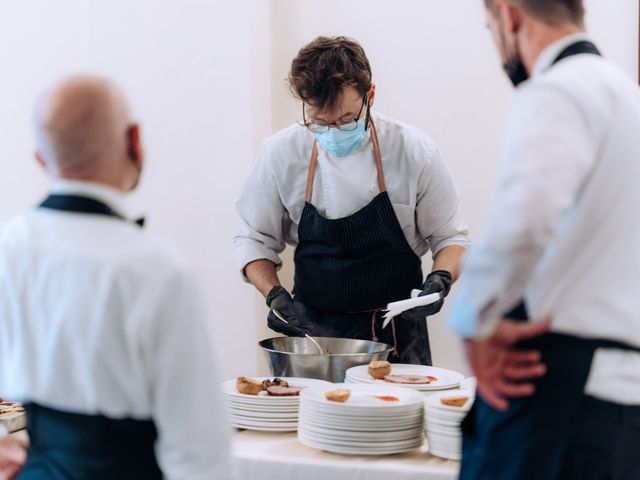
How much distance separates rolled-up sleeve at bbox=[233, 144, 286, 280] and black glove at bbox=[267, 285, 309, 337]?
27cm

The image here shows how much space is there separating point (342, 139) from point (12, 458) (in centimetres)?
168

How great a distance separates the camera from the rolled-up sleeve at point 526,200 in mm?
1267

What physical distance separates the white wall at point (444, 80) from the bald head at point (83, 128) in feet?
8.17

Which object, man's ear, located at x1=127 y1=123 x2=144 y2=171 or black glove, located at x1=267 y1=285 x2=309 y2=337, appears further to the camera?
black glove, located at x1=267 y1=285 x2=309 y2=337

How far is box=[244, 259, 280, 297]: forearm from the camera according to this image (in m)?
3.03

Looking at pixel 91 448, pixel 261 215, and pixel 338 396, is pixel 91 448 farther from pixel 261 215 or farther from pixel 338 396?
pixel 261 215

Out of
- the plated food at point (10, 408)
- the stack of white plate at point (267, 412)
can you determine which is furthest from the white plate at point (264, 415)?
the plated food at point (10, 408)

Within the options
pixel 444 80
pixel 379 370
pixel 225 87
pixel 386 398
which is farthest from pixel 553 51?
pixel 225 87

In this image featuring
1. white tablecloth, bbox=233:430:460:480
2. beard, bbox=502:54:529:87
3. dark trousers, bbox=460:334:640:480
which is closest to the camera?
dark trousers, bbox=460:334:640:480

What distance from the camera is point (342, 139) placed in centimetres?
288

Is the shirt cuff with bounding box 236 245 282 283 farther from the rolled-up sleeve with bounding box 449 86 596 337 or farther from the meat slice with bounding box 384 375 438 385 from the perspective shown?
the rolled-up sleeve with bounding box 449 86 596 337

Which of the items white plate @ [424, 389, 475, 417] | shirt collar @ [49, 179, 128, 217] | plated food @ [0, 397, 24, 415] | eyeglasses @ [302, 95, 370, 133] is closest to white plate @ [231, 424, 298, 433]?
white plate @ [424, 389, 475, 417]

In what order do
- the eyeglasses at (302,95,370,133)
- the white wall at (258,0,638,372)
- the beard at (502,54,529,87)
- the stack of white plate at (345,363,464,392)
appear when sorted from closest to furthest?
the beard at (502,54,529,87)
the stack of white plate at (345,363,464,392)
the eyeglasses at (302,95,370,133)
the white wall at (258,0,638,372)

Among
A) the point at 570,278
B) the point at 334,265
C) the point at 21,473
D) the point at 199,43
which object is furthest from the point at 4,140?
the point at 570,278
